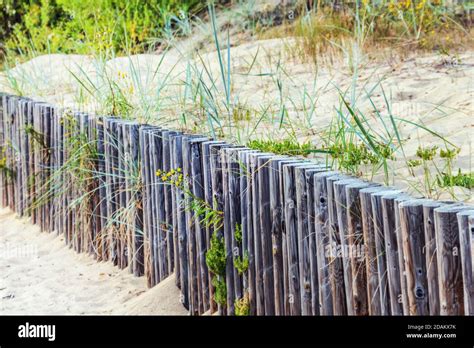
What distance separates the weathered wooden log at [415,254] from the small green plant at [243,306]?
129 cm

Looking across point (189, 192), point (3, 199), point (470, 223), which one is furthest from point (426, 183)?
point (3, 199)

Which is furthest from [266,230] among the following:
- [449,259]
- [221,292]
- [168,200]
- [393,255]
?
[449,259]

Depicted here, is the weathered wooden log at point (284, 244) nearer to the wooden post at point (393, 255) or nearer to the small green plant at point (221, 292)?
the small green plant at point (221, 292)

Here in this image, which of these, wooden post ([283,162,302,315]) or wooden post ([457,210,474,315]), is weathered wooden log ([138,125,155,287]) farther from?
wooden post ([457,210,474,315])

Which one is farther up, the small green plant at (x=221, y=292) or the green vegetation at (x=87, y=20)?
the green vegetation at (x=87, y=20)

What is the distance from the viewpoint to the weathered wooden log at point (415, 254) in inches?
136

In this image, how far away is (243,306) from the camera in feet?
15.0

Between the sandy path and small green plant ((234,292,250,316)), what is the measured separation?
61 cm

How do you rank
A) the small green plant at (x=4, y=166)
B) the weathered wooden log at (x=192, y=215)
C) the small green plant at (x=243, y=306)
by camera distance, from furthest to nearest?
the small green plant at (x=4, y=166) → the weathered wooden log at (x=192, y=215) → the small green plant at (x=243, y=306)

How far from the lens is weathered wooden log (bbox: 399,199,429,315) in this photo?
3443 millimetres

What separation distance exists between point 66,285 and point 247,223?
76.5 inches

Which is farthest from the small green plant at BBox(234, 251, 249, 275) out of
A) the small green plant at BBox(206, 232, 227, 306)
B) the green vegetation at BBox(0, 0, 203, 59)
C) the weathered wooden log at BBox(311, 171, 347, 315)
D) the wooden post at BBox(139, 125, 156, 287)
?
the green vegetation at BBox(0, 0, 203, 59)

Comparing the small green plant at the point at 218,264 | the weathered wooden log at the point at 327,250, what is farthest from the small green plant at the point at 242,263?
the weathered wooden log at the point at 327,250
